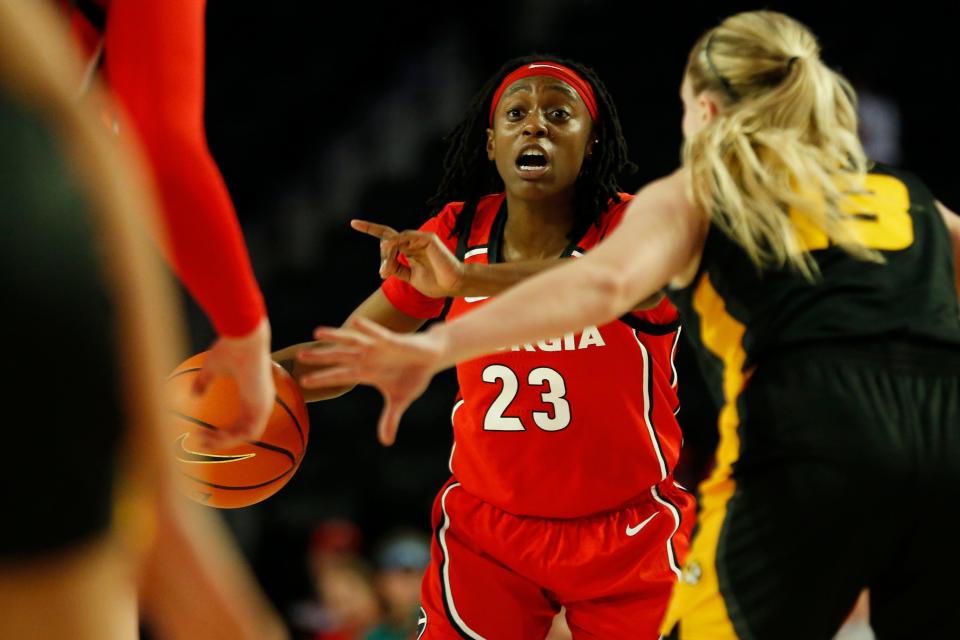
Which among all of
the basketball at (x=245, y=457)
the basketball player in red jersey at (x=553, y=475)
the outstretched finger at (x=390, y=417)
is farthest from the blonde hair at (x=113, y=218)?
the basketball player in red jersey at (x=553, y=475)

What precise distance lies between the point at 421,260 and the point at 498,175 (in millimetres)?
945

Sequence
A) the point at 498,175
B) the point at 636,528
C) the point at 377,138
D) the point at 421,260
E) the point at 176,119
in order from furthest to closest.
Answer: the point at 377,138, the point at 498,175, the point at 636,528, the point at 421,260, the point at 176,119

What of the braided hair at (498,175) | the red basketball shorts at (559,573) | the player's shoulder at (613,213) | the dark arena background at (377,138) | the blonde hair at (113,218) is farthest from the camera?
the dark arena background at (377,138)

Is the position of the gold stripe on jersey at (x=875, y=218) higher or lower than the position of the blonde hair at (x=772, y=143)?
lower

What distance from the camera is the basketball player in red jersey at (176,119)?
238cm

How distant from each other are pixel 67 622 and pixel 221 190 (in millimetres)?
1375

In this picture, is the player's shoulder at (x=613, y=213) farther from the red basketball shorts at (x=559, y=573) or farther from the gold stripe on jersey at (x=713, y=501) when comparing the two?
the gold stripe on jersey at (x=713, y=501)

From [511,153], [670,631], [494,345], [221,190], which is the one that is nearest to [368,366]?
[494,345]

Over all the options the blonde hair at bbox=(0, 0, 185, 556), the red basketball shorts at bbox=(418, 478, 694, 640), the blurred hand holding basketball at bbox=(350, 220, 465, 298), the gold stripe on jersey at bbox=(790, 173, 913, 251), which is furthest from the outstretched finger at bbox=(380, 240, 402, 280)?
the blonde hair at bbox=(0, 0, 185, 556)

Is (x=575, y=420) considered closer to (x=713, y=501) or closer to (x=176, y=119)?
(x=713, y=501)

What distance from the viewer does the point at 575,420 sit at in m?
3.69

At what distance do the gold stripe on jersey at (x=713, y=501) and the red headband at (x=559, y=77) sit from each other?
5.14ft

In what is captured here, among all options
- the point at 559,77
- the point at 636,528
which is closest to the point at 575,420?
the point at 636,528

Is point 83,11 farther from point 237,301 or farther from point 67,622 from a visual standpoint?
point 67,622
